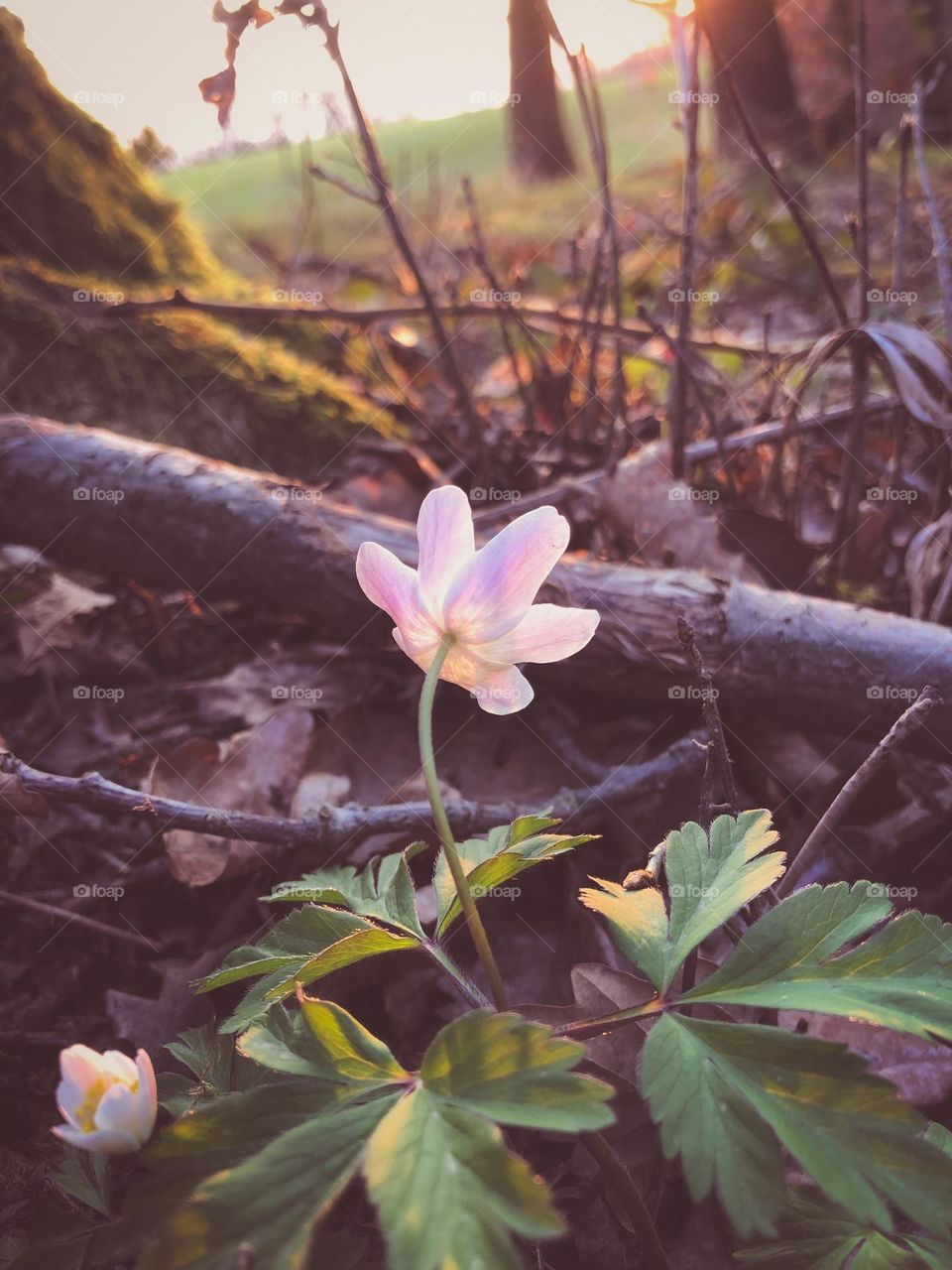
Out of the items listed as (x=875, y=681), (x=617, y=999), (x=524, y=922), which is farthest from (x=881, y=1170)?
(x=875, y=681)

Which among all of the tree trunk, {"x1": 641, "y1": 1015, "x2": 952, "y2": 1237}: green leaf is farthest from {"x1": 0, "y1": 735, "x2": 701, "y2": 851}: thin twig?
the tree trunk

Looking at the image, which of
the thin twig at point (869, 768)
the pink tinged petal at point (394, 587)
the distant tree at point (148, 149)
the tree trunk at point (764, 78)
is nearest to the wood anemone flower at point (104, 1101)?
the pink tinged petal at point (394, 587)

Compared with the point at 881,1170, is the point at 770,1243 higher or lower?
lower

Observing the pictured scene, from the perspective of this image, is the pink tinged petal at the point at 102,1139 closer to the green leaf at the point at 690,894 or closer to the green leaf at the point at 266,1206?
the green leaf at the point at 266,1206

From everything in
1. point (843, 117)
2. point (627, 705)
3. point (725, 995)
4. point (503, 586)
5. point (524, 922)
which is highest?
point (843, 117)

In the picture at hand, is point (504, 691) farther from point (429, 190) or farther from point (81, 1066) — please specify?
point (429, 190)

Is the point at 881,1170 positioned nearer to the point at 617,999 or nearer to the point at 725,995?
the point at 725,995

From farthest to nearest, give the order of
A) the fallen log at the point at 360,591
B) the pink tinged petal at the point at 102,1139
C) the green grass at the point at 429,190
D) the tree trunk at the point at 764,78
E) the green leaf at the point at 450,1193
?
the tree trunk at the point at 764,78 < the green grass at the point at 429,190 < the fallen log at the point at 360,591 < the pink tinged petal at the point at 102,1139 < the green leaf at the point at 450,1193
